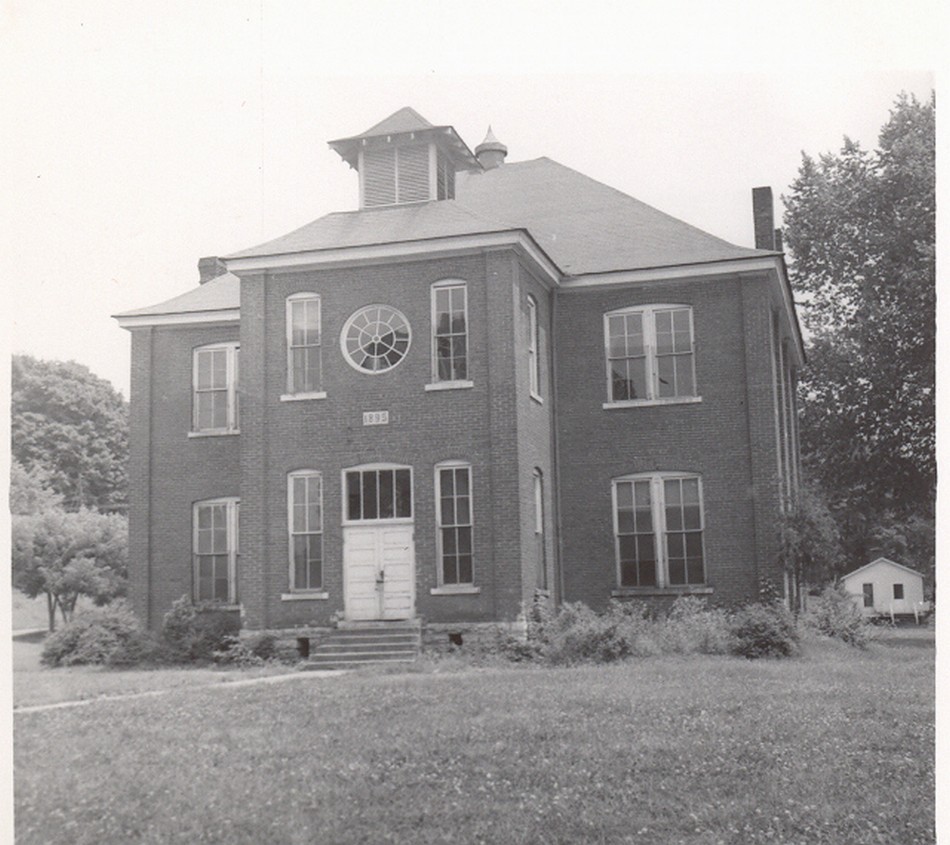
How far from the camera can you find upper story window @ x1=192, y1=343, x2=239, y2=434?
22828 mm

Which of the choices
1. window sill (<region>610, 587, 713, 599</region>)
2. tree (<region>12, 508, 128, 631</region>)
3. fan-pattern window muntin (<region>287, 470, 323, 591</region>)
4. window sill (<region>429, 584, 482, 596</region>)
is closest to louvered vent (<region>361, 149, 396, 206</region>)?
fan-pattern window muntin (<region>287, 470, 323, 591</region>)

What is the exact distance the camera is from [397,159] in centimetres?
2131

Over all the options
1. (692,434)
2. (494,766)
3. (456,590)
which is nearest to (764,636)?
(692,434)

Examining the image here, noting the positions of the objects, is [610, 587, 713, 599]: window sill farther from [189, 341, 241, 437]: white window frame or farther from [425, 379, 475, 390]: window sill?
[189, 341, 241, 437]: white window frame

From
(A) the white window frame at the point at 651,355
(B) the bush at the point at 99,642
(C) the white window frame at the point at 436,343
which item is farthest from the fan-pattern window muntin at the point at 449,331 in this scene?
(B) the bush at the point at 99,642

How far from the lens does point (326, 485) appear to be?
1973cm

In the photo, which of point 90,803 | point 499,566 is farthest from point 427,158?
point 90,803

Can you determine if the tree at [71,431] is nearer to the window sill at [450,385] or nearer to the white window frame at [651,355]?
the window sill at [450,385]

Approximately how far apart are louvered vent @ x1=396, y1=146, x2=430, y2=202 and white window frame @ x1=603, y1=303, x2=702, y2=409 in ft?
14.9

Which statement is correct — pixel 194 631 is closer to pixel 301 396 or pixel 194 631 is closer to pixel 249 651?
pixel 249 651

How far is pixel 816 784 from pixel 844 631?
1088 cm

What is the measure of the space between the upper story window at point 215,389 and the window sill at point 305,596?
15.1 feet

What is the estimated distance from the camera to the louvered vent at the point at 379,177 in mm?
21328

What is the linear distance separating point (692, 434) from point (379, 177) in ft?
25.8
